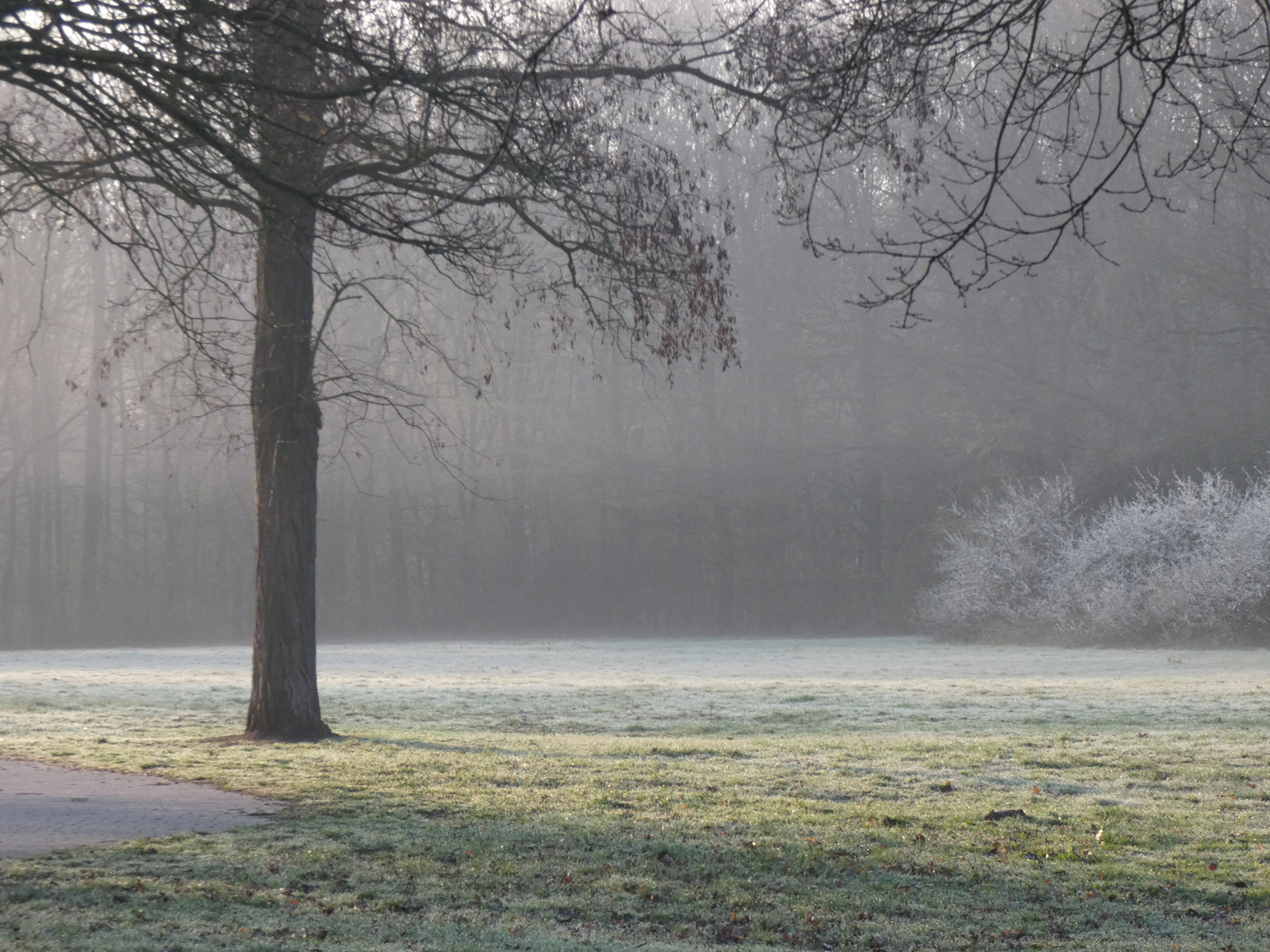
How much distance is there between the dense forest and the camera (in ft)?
119

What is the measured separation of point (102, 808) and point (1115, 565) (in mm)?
25917

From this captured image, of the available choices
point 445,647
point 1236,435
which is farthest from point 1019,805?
point 1236,435

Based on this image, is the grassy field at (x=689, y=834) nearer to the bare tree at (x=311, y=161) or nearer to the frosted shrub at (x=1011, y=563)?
the bare tree at (x=311, y=161)

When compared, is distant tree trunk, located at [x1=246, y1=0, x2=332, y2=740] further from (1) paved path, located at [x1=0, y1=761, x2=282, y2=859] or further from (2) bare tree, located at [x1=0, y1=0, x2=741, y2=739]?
(1) paved path, located at [x1=0, y1=761, x2=282, y2=859]

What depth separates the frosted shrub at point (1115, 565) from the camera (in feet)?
89.4

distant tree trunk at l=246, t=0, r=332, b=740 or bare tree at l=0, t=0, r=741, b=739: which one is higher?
bare tree at l=0, t=0, r=741, b=739

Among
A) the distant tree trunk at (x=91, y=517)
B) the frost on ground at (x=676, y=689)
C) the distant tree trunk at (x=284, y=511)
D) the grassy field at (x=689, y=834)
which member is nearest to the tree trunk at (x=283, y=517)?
the distant tree trunk at (x=284, y=511)

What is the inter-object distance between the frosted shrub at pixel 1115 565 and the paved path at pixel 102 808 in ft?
78.6

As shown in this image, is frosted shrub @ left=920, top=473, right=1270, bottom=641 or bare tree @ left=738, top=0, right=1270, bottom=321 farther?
frosted shrub @ left=920, top=473, right=1270, bottom=641

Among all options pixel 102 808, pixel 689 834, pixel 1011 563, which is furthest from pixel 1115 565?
pixel 102 808

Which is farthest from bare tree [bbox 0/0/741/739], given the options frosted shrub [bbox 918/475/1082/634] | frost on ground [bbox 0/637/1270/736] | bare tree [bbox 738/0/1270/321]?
frosted shrub [bbox 918/475/1082/634]

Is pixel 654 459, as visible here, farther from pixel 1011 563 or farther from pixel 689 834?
pixel 689 834

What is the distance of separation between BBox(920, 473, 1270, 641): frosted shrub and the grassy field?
40.4 feet

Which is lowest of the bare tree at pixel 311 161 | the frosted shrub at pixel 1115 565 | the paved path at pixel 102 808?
the paved path at pixel 102 808
